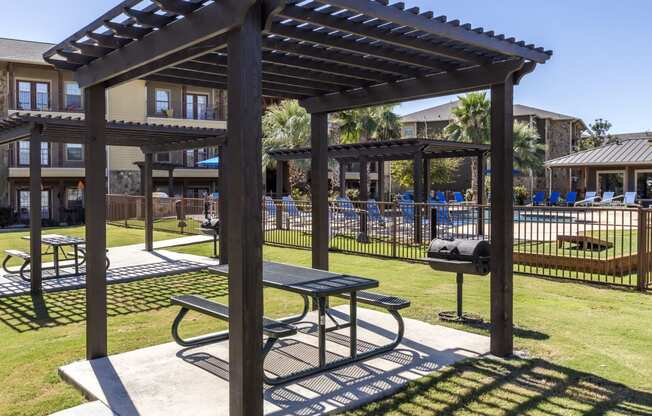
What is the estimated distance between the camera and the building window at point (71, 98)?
1188 inches

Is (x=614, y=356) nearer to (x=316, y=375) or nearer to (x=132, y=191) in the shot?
(x=316, y=375)

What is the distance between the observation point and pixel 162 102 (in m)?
33.2

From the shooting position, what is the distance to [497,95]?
527cm

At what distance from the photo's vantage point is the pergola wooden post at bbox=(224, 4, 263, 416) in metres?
3.48

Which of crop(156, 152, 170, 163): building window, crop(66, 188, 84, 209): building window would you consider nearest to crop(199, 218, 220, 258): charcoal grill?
crop(156, 152, 170, 163): building window

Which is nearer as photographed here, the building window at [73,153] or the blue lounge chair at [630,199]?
the blue lounge chair at [630,199]

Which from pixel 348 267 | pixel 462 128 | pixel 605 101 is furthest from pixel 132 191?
pixel 605 101

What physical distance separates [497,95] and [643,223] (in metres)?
5.22

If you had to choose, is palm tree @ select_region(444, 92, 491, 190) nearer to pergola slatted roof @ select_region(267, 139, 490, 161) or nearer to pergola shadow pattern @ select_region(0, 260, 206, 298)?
pergola slatted roof @ select_region(267, 139, 490, 161)

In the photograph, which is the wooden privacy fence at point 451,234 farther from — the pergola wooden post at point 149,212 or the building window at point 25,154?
the building window at point 25,154

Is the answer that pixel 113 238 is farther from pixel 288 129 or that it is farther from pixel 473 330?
pixel 473 330

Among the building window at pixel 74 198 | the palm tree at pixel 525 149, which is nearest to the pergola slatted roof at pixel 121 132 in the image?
the building window at pixel 74 198

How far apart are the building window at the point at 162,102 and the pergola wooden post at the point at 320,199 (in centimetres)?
2806

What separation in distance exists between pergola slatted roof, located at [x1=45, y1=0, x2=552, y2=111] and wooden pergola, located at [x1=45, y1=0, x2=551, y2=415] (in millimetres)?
12
